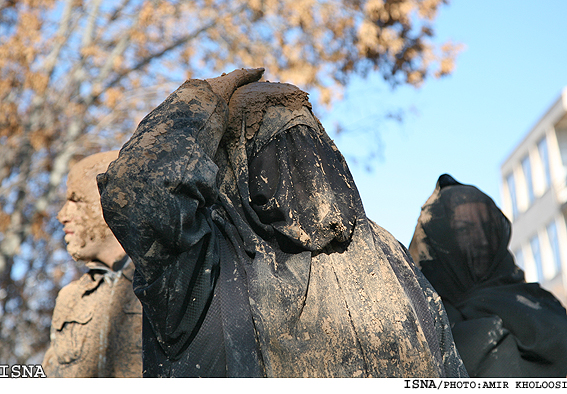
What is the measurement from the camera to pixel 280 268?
75.0 inches

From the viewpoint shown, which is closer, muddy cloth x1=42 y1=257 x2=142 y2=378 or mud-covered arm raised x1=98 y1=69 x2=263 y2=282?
mud-covered arm raised x1=98 y1=69 x2=263 y2=282

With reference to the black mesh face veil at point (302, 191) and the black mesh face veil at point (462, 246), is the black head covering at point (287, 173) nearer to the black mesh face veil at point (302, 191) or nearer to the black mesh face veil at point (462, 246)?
the black mesh face veil at point (302, 191)

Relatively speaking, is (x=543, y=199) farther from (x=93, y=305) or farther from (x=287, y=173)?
(x=287, y=173)

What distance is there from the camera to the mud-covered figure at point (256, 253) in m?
1.71

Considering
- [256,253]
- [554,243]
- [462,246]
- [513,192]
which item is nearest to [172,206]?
[256,253]

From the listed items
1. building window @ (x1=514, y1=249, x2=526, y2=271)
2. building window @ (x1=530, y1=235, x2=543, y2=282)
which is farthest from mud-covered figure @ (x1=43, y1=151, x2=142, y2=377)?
building window @ (x1=514, y1=249, x2=526, y2=271)

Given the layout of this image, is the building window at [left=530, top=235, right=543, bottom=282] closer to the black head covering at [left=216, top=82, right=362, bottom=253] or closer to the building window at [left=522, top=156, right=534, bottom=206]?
the building window at [left=522, top=156, right=534, bottom=206]

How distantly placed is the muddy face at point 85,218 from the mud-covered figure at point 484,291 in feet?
5.71

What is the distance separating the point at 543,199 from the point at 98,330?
28.0 metres

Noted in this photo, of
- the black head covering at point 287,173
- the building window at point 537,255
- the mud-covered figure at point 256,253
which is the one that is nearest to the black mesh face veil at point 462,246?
the mud-covered figure at point 256,253

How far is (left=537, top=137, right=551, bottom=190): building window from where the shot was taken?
93.5 ft

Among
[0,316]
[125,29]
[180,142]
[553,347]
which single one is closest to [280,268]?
[180,142]

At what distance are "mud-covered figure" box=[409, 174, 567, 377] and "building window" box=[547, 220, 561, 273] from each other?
83.6 ft
